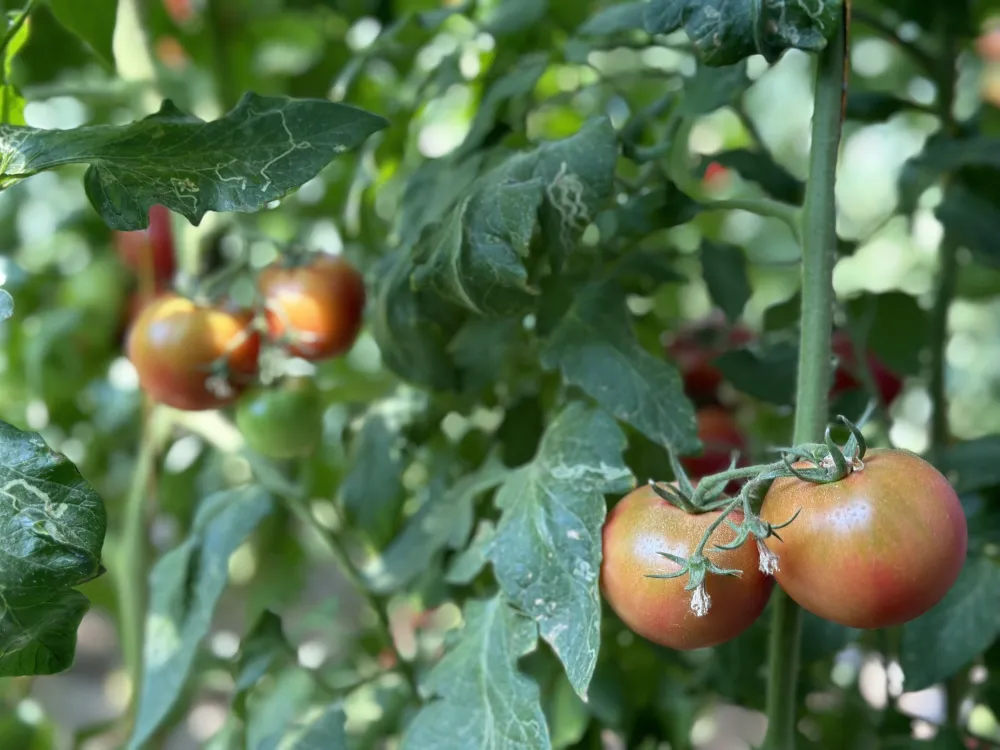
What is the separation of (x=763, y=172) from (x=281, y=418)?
370mm

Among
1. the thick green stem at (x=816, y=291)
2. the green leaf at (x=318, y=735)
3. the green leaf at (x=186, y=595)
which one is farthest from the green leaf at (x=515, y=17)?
the green leaf at (x=318, y=735)

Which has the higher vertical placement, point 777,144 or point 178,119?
point 178,119

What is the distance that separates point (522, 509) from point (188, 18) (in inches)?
32.9

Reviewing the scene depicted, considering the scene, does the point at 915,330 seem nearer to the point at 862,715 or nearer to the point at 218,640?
the point at 862,715

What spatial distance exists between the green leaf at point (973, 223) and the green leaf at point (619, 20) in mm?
269

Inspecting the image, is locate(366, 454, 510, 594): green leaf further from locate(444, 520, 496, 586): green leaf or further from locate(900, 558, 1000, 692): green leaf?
locate(900, 558, 1000, 692): green leaf

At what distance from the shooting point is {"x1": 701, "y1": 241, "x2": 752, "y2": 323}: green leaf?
647 mm

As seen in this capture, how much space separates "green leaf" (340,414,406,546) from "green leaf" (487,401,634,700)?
0.67ft

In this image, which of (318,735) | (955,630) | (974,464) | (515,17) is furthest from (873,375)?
(318,735)

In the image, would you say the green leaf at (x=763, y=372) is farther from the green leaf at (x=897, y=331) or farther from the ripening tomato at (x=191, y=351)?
the ripening tomato at (x=191, y=351)

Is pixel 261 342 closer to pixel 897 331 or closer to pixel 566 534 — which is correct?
pixel 566 534

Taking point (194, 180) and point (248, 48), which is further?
point (248, 48)

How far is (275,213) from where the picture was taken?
1.06 m

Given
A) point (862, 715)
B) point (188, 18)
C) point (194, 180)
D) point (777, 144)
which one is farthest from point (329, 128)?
point (777, 144)
